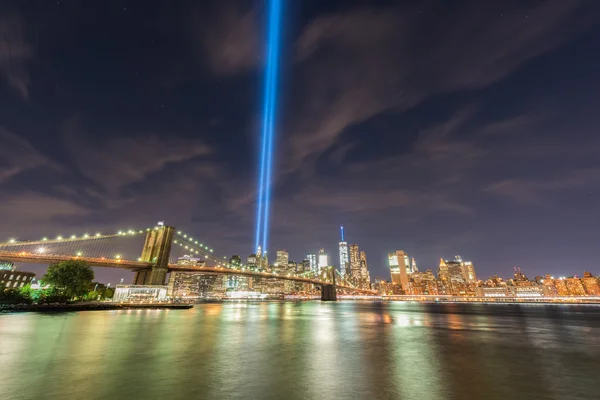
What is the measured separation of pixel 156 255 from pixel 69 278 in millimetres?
39206

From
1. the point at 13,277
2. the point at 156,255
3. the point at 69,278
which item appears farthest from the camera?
the point at 13,277

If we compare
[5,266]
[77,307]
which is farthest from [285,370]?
[5,266]

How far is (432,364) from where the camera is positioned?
14008mm

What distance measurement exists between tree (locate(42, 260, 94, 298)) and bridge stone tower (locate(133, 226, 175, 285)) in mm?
30965

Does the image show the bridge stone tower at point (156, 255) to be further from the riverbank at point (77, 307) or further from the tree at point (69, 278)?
the tree at point (69, 278)

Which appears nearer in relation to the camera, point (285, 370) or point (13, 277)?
point (285, 370)

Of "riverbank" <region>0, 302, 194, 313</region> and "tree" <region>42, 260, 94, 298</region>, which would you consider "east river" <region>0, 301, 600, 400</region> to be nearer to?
"riverbank" <region>0, 302, 194, 313</region>

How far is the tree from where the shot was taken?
196 feet

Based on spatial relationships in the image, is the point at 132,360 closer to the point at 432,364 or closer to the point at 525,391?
the point at 432,364

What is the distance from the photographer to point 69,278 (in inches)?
2405

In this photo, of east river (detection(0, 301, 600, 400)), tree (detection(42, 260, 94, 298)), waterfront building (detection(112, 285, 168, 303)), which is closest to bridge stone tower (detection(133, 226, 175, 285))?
waterfront building (detection(112, 285, 168, 303))

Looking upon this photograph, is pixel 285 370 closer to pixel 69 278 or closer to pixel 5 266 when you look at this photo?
pixel 69 278

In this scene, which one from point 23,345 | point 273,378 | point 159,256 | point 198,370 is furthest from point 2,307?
point 273,378

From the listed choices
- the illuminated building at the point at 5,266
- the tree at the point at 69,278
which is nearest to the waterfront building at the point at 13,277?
the illuminated building at the point at 5,266
